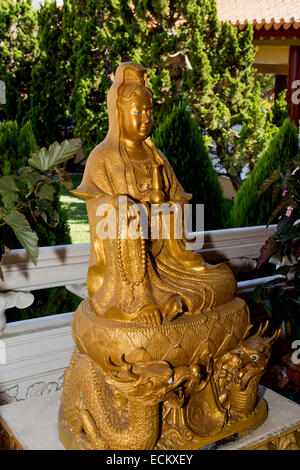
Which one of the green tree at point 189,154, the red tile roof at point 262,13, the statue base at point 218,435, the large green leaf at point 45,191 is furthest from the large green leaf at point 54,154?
the red tile roof at point 262,13

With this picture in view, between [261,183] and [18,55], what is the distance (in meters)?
4.15

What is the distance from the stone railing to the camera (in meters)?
2.06

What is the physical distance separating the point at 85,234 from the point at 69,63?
2.01m

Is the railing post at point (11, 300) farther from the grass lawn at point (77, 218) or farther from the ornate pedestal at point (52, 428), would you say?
the grass lawn at point (77, 218)

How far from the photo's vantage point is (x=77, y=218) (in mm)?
5691

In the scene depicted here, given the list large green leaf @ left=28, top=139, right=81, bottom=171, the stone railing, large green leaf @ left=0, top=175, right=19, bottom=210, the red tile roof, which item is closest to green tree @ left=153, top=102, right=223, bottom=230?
the stone railing

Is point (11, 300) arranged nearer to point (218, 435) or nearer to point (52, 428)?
point (52, 428)

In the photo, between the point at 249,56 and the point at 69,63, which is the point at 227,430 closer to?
the point at 249,56

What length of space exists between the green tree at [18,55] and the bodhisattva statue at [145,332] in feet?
15.4

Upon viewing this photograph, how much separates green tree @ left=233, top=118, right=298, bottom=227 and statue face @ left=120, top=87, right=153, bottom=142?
1.66m

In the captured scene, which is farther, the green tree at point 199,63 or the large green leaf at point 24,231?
the green tree at point 199,63

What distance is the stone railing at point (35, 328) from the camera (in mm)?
2064

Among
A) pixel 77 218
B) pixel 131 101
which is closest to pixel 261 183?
pixel 131 101

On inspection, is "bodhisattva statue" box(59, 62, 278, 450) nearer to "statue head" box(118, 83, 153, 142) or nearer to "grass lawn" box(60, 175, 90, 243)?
"statue head" box(118, 83, 153, 142)
